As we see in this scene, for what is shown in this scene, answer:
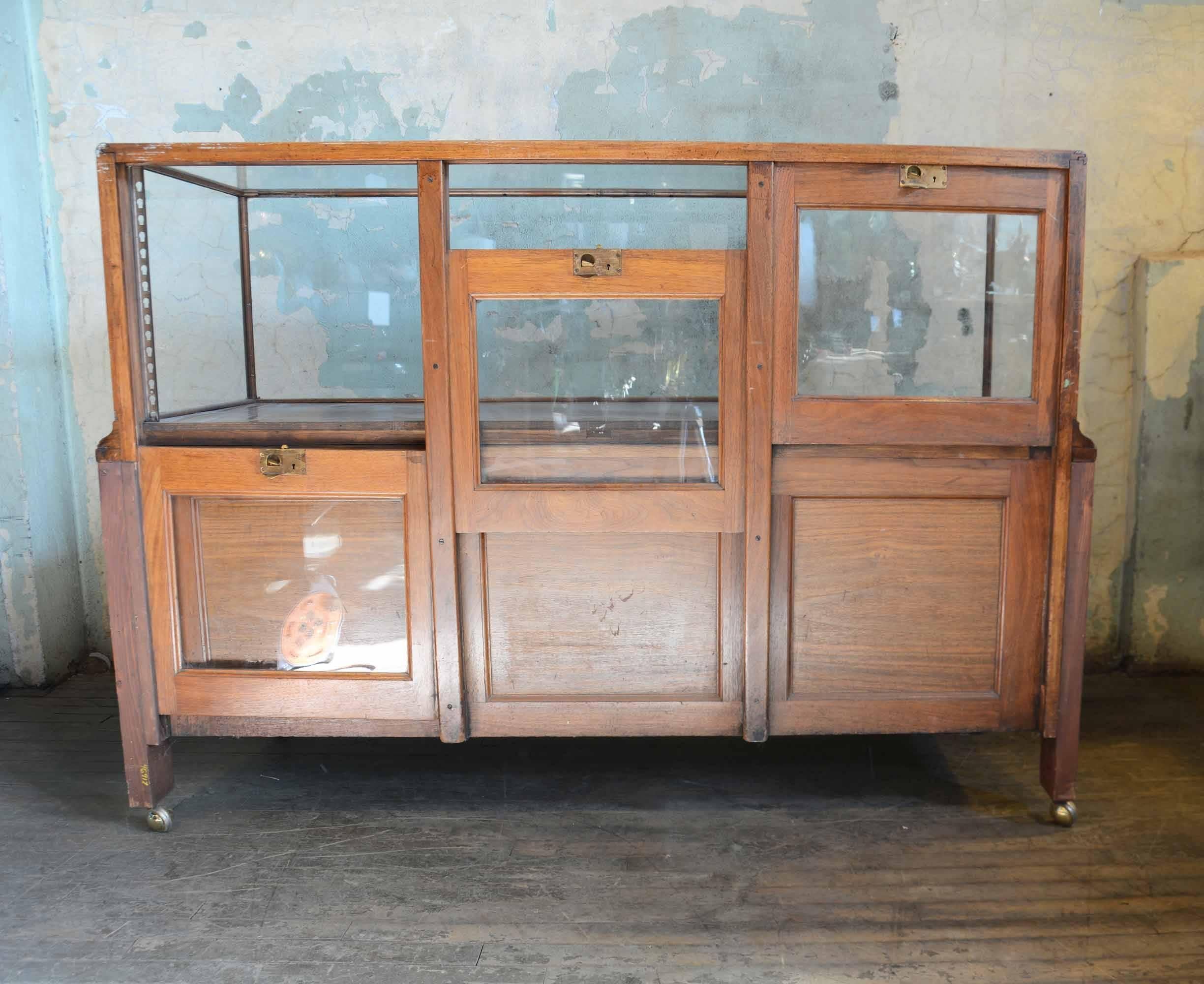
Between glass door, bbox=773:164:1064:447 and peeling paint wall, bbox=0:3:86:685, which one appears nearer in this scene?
glass door, bbox=773:164:1064:447

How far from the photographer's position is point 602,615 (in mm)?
2240

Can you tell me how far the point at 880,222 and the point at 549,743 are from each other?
1.72 metres

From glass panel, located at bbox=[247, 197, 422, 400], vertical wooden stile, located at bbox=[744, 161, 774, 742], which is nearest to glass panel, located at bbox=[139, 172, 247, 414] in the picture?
glass panel, located at bbox=[247, 197, 422, 400]

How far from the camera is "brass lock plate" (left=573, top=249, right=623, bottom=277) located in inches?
81.2

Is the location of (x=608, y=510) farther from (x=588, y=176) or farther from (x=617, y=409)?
(x=588, y=176)

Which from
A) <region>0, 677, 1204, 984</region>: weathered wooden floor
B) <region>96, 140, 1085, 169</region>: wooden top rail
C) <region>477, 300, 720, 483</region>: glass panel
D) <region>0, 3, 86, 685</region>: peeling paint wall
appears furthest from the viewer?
<region>0, 3, 86, 685</region>: peeling paint wall

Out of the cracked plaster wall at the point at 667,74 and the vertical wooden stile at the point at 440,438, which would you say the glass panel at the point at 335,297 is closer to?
the cracked plaster wall at the point at 667,74

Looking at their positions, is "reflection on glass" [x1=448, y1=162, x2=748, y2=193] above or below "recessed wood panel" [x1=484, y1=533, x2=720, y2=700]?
above

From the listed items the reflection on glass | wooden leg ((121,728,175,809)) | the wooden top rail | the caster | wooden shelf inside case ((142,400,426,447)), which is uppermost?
the reflection on glass

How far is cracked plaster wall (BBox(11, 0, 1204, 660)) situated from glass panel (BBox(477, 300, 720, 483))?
120cm

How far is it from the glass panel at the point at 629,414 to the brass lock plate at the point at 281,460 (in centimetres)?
41

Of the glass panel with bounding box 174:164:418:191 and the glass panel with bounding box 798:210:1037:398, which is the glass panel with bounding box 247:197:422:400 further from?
the glass panel with bounding box 798:210:1037:398

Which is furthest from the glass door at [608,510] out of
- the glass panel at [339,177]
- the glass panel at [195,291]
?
the glass panel at [195,291]

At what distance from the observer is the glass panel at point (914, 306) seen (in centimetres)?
212
